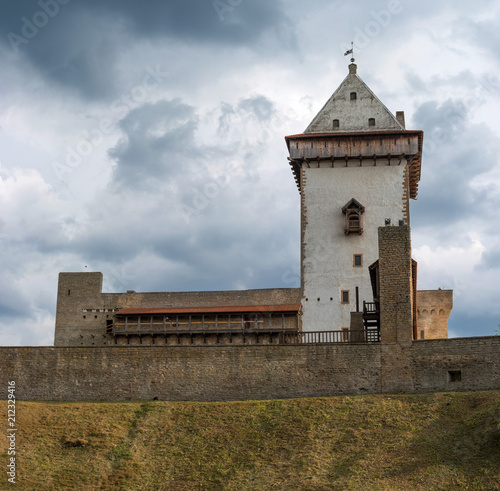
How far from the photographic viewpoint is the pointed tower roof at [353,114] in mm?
48656

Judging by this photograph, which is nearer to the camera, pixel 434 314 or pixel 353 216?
pixel 353 216

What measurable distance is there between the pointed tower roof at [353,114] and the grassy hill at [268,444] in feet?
76.1

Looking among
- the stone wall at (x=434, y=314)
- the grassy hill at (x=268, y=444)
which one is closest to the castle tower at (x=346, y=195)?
the stone wall at (x=434, y=314)

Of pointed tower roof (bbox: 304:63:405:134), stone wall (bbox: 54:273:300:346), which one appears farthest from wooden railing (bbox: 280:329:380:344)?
pointed tower roof (bbox: 304:63:405:134)

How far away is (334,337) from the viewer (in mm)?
40438

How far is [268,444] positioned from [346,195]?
78.3 feet

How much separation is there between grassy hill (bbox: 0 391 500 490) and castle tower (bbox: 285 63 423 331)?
16.6m

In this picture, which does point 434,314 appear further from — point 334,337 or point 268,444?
point 268,444

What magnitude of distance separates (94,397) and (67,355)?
2.22 meters

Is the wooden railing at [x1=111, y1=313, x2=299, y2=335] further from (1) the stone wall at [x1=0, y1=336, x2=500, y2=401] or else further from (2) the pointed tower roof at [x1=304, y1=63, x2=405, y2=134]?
(1) the stone wall at [x1=0, y1=336, x2=500, y2=401]

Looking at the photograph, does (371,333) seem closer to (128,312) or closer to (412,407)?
(412,407)

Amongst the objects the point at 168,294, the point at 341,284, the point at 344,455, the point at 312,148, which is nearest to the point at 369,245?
A: the point at 341,284

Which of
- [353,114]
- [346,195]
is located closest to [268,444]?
[346,195]

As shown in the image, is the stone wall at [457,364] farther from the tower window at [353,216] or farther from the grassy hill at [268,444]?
the tower window at [353,216]
